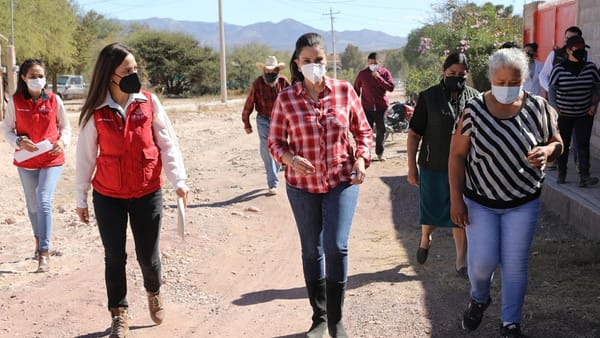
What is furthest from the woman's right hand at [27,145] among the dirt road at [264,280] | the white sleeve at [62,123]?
the dirt road at [264,280]

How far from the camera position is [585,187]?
350 inches

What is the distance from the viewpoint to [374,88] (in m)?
12.9

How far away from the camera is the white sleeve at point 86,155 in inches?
192

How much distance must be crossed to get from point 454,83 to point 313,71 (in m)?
1.65

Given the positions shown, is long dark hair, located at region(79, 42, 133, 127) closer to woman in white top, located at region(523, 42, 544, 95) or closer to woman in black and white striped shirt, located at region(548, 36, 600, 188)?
woman in black and white striped shirt, located at region(548, 36, 600, 188)

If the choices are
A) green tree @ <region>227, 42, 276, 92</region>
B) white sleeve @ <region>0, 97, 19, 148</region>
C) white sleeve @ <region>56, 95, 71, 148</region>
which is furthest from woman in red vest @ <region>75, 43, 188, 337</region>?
green tree @ <region>227, 42, 276, 92</region>

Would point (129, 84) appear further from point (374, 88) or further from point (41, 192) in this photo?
point (374, 88)

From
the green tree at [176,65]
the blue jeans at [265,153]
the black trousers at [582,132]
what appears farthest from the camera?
the green tree at [176,65]

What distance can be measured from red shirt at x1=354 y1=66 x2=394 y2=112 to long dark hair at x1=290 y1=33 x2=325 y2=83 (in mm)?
8111

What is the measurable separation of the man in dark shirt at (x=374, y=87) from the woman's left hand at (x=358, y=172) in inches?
327

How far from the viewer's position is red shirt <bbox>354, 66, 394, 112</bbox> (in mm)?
12906

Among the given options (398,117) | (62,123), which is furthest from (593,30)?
(62,123)

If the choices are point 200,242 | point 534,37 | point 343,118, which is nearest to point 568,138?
point 200,242

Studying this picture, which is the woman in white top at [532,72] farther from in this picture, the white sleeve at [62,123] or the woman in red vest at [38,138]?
the woman in red vest at [38,138]
